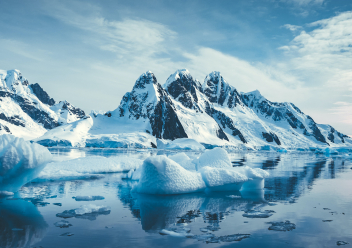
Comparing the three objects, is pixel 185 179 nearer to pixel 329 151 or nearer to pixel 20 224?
pixel 20 224

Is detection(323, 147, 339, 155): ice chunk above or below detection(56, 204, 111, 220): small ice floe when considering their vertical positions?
above

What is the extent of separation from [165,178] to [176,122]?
114 meters

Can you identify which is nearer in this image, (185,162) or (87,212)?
(87,212)

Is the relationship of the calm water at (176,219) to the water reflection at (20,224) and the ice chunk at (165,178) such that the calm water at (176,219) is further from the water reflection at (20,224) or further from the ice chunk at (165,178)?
the ice chunk at (165,178)

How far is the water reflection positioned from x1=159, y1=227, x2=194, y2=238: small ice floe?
3052 mm

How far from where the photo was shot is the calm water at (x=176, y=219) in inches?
270

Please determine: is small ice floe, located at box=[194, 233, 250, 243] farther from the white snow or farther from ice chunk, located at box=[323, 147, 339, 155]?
ice chunk, located at box=[323, 147, 339, 155]

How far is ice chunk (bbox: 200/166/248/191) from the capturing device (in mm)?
13477

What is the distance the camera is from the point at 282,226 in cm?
819

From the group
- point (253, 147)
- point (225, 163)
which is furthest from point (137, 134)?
point (225, 163)

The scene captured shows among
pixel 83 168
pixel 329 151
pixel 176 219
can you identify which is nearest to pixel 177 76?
pixel 329 151

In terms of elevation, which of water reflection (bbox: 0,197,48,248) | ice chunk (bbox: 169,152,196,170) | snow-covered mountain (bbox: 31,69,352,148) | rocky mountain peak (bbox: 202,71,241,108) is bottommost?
water reflection (bbox: 0,197,48,248)

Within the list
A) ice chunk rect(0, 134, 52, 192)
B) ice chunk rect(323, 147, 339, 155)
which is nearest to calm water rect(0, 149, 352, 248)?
ice chunk rect(0, 134, 52, 192)

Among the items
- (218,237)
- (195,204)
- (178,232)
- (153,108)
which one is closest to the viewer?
(218,237)
